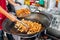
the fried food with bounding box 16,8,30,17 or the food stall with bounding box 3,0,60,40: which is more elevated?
the fried food with bounding box 16,8,30,17

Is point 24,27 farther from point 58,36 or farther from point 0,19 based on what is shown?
point 58,36

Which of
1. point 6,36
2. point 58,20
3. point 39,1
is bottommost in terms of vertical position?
point 6,36

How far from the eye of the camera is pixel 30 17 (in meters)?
1.35

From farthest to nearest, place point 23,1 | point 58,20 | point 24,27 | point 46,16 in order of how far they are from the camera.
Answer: point 23,1
point 58,20
point 46,16
point 24,27

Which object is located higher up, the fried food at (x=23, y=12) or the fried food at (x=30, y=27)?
the fried food at (x=23, y=12)

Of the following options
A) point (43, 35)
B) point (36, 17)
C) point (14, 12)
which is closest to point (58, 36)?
point (43, 35)

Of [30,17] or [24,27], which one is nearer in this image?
[24,27]

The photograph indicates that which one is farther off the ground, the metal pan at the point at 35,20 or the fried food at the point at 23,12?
the fried food at the point at 23,12

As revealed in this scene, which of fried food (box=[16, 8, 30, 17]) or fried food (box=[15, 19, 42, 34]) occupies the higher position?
fried food (box=[16, 8, 30, 17])

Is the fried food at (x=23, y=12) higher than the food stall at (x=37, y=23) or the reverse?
higher

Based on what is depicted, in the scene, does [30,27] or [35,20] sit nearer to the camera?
[30,27]

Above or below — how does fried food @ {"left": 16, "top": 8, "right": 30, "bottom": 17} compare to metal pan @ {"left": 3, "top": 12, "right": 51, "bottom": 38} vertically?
above

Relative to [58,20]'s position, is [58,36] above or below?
below

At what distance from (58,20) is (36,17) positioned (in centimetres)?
20
